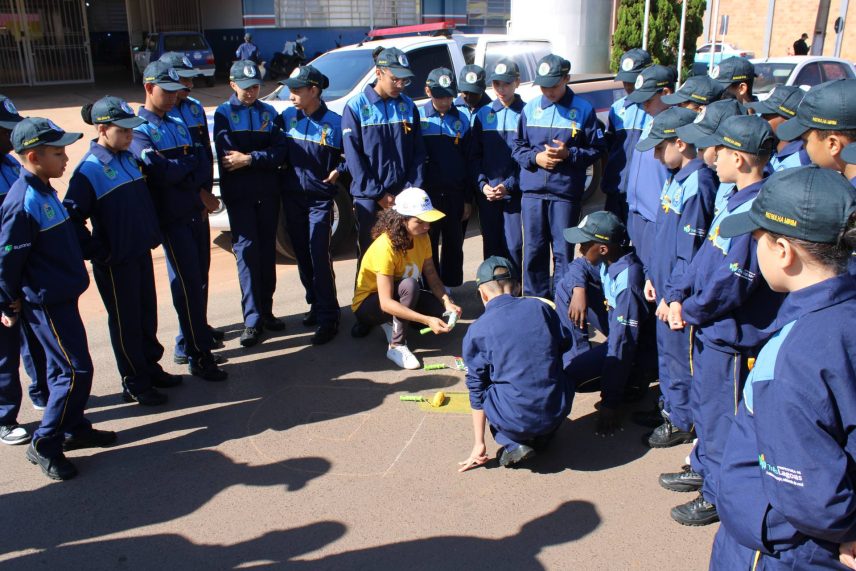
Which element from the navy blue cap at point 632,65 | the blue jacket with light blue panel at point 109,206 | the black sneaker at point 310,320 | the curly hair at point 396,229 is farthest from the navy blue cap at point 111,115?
the navy blue cap at point 632,65

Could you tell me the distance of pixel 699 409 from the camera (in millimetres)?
3713

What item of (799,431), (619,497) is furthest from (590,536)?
(799,431)

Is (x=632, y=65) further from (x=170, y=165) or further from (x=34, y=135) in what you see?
(x=34, y=135)

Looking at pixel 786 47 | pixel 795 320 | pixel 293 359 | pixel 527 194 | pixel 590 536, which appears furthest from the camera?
pixel 786 47

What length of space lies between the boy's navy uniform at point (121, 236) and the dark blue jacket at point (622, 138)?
3.75 meters

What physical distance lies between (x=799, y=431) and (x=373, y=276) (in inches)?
164

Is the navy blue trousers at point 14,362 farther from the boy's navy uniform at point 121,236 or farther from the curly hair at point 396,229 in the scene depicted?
the curly hair at point 396,229

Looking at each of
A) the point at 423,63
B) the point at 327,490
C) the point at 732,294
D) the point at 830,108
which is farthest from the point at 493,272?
the point at 423,63

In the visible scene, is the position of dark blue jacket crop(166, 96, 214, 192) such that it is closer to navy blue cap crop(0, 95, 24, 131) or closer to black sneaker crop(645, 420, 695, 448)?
navy blue cap crop(0, 95, 24, 131)

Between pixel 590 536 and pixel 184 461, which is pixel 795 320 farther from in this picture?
pixel 184 461

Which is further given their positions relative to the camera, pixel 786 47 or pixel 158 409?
pixel 786 47

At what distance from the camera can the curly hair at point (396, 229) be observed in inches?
218

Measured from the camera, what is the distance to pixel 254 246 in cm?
605

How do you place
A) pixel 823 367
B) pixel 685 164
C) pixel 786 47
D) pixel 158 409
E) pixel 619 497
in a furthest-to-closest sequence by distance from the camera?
1. pixel 786 47
2. pixel 158 409
3. pixel 685 164
4. pixel 619 497
5. pixel 823 367
